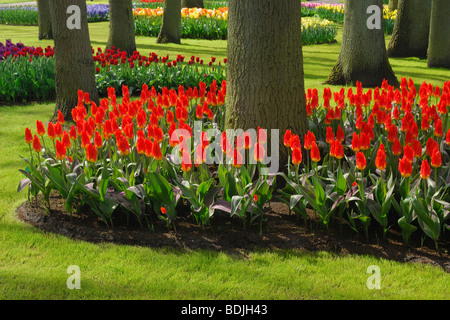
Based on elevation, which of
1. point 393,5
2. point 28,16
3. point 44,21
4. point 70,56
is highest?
point 393,5

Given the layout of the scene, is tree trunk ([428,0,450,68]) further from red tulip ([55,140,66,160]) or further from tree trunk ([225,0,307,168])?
red tulip ([55,140,66,160])

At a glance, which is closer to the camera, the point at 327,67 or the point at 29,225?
the point at 29,225

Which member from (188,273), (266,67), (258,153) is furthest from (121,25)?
(188,273)

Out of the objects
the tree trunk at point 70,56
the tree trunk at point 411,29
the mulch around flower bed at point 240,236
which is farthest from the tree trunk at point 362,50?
the mulch around flower bed at point 240,236

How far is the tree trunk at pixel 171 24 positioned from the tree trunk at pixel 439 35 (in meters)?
7.23

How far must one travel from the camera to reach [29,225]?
436 cm

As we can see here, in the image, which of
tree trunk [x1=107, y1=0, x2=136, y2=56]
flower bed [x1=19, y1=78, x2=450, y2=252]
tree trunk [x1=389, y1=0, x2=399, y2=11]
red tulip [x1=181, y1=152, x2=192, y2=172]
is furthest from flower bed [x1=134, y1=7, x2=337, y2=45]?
red tulip [x1=181, y1=152, x2=192, y2=172]

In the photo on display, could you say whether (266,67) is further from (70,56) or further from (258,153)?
(70,56)

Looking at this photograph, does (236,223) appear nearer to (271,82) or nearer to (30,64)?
(271,82)

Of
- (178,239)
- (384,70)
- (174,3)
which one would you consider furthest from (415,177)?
(174,3)

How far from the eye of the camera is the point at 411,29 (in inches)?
526

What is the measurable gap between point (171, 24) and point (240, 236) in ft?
43.8

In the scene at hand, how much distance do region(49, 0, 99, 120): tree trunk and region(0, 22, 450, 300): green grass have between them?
3441mm

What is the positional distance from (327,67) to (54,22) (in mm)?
7284
